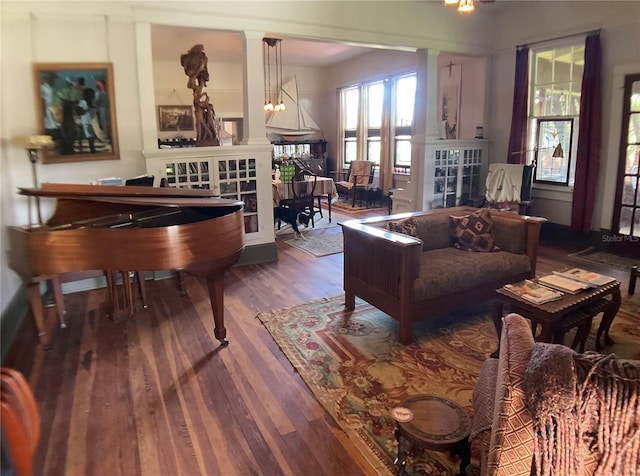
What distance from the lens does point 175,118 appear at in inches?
377

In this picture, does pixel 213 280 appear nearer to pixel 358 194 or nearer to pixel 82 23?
pixel 82 23

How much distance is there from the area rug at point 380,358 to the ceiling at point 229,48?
518 centimetres

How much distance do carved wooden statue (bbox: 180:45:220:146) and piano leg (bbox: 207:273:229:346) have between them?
2452 millimetres

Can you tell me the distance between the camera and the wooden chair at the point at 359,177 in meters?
9.30

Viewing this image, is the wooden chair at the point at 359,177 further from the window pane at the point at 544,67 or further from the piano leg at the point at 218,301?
the piano leg at the point at 218,301

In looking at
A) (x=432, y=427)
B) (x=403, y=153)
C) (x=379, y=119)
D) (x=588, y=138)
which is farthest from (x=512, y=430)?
(x=379, y=119)

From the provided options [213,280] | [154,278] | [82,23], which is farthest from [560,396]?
[82,23]

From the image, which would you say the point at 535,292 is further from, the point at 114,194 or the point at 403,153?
the point at 403,153

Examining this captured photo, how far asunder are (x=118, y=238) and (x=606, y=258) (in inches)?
211

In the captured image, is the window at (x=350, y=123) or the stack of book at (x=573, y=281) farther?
the window at (x=350, y=123)

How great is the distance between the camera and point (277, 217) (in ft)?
22.9

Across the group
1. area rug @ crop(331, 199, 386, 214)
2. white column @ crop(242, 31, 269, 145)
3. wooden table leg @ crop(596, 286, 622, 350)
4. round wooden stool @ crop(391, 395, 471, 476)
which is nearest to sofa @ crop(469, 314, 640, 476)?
round wooden stool @ crop(391, 395, 471, 476)

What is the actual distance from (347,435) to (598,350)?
2009 millimetres

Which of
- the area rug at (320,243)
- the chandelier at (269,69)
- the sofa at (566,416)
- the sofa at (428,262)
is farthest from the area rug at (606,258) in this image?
the chandelier at (269,69)
